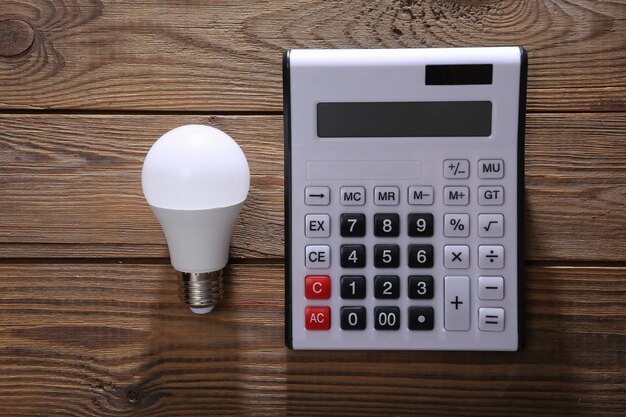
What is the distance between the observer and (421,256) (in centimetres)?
40

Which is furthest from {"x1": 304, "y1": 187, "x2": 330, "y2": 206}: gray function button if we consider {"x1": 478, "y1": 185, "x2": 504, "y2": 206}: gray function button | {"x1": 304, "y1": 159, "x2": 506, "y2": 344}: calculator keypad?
{"x1": 478, "y1": 185, "x2": 504, "y2": 206}: gray function button

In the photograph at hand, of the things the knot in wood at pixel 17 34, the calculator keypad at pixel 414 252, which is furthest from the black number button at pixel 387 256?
the knot in wood at pixel 17 34

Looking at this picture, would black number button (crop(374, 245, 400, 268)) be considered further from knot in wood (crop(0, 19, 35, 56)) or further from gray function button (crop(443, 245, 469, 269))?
knot in wood (crop(0, 19, 35, 56))

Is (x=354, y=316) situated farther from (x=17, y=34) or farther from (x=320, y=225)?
(x=17, y=34)

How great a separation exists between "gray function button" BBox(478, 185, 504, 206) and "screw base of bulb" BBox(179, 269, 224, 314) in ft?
0.61

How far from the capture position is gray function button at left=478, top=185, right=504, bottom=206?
1.29 ft

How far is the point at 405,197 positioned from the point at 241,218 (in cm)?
12

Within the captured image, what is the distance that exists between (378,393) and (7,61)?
1.18 ft

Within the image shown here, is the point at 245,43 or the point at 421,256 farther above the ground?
the point at 245,43

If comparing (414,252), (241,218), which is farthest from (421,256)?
(241,218)

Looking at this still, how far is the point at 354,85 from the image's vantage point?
39cm

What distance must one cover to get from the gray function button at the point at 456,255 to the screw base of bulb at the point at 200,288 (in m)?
0.16

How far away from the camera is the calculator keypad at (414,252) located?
1.30ft

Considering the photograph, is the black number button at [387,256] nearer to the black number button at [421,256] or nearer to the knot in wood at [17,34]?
the black number button at [421,256]
